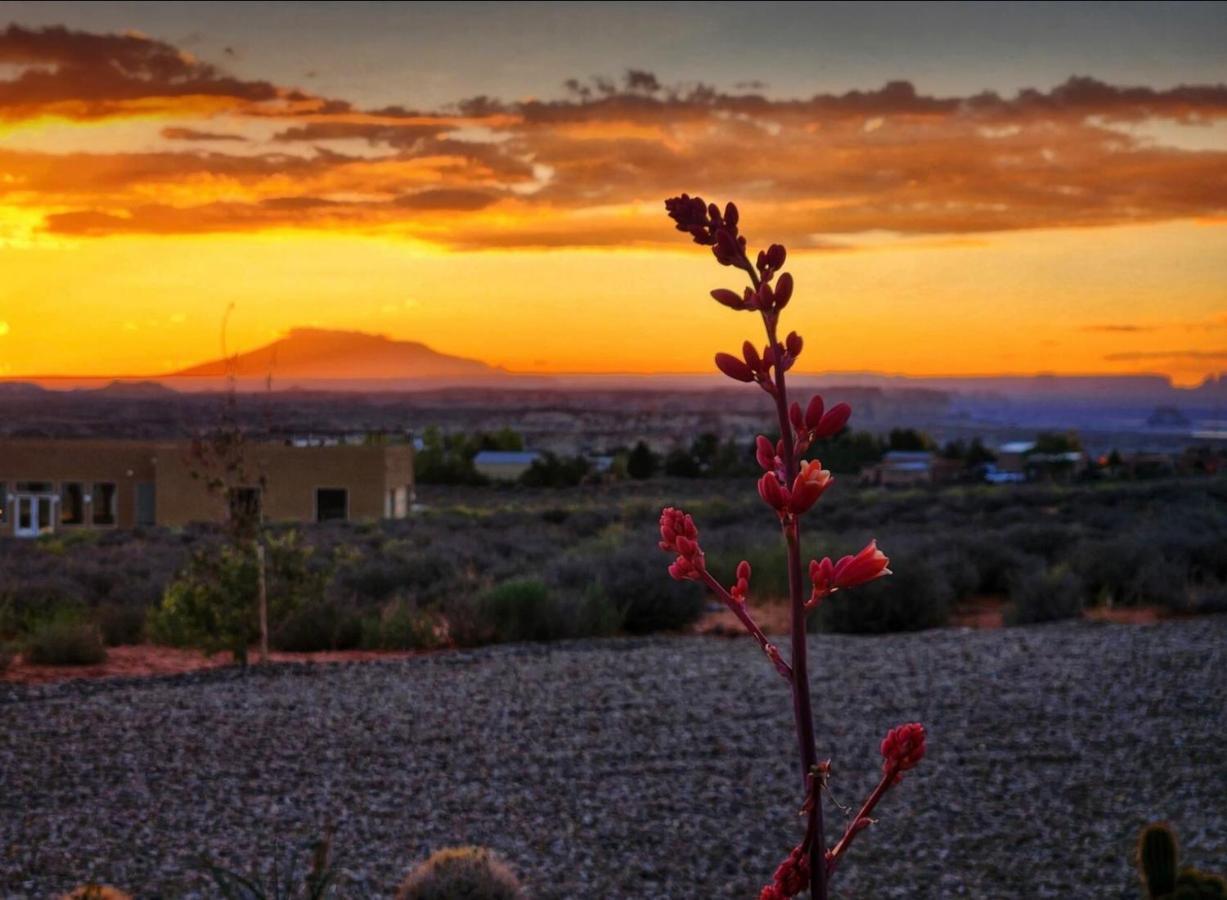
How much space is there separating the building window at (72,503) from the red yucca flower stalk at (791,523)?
35830 mm

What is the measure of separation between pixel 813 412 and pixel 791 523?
0.17m

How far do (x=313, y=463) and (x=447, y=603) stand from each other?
23249 mm

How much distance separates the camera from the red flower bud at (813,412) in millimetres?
1516

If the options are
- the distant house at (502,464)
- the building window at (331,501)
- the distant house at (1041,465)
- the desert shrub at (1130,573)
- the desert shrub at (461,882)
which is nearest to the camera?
the desert shrub at (461,882)

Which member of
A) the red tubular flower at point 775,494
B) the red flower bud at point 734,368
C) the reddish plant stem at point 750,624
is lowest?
the reddish plant stem at point 750,624

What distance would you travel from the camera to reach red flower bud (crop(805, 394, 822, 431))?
152cm

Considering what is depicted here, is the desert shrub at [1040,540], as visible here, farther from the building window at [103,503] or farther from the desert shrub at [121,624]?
the building window at [103,503]

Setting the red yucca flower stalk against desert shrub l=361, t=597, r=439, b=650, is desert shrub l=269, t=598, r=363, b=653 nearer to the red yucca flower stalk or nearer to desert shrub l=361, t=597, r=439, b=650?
desert shrub l=361, t=597, r=439, b=650

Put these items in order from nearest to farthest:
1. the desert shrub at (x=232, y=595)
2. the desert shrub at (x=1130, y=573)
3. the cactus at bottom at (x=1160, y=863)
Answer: the cactus at bottom at (x=1160, y=863)
the desert shrub at (x=232, y=595)
the desert shrub at (x=1130, y=573)

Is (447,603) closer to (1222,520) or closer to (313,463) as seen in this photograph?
(1222,520)

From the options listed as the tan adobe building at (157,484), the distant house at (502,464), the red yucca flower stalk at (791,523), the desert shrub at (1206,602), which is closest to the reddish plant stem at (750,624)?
the red yucca flower stalk at (791,523)

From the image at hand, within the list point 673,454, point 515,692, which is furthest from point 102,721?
point 673,454

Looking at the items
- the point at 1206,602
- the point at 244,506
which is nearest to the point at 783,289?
the point at 244,506

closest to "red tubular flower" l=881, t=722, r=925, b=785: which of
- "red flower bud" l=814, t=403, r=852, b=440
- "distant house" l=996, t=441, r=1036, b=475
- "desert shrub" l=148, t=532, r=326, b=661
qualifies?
"red flower bud" l=814, t=403, r=852, b=440
